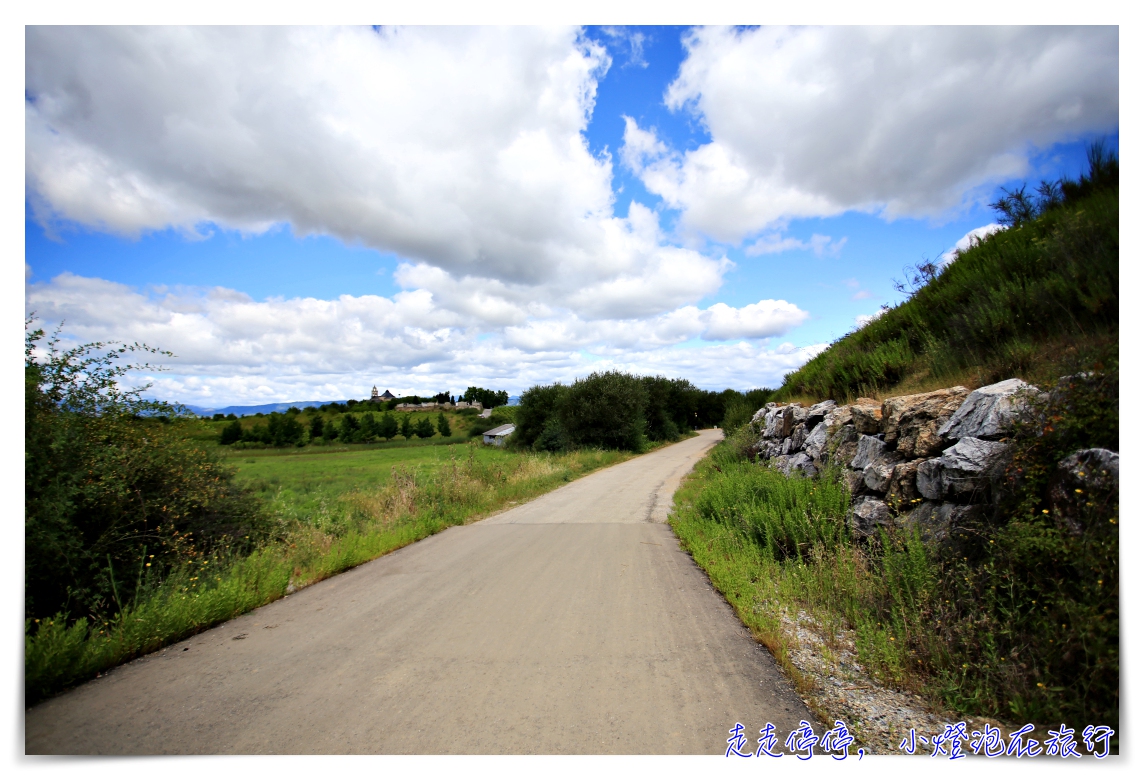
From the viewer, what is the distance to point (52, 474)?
14.8 feet

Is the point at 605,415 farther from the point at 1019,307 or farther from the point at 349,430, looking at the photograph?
the point at 349,430

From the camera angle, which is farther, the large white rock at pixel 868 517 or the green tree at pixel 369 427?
the green tree at pixel 369 427

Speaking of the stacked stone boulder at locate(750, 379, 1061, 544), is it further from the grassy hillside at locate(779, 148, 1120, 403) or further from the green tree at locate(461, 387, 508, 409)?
the green tree at locate(461, 387, 508, 409)

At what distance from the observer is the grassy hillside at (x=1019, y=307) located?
3.46m

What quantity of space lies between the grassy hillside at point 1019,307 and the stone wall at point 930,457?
1.56ft

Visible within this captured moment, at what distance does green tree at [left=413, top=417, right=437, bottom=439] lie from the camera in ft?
270

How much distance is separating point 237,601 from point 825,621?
18.6ft

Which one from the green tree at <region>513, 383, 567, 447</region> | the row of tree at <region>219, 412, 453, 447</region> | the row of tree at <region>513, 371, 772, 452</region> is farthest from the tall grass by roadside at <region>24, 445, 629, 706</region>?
the row of tree at <region>219, 412, 453, 447</region>

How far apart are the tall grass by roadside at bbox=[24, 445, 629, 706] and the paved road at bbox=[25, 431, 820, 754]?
0.20m

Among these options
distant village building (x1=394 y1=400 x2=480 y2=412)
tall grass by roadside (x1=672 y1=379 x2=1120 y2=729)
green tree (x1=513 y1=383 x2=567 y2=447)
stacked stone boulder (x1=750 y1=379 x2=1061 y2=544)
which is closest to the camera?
tall grass by roadside (x1=672 y1=379 x2=1120 y2=729)

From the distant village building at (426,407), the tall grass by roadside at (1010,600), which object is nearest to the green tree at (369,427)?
the distant village building at (426,407)

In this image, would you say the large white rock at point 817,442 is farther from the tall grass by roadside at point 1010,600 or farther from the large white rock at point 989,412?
the large white rock at point 989,412

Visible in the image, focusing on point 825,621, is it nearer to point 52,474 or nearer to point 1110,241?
point 1110,241

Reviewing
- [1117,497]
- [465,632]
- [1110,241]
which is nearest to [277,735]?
[465,632]
